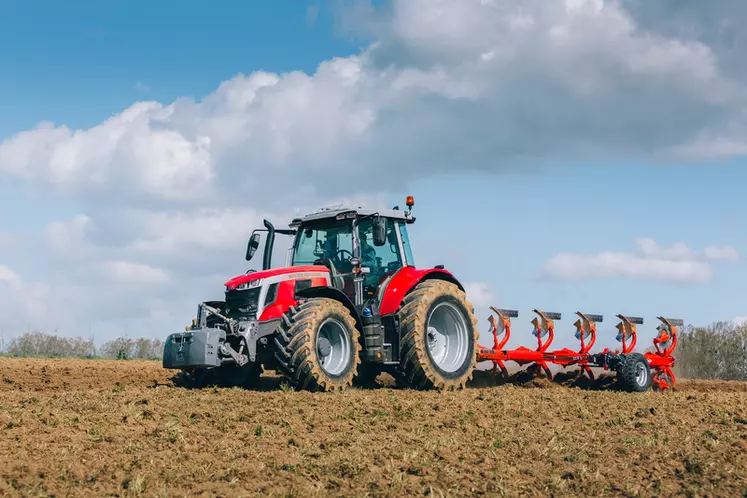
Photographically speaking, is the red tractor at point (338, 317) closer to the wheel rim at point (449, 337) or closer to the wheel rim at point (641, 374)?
the wheel rim at point (449, 337)

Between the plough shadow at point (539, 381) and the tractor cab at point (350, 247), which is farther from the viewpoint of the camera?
the plough shadow at point (539, 381)

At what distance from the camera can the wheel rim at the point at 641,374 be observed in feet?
42.0

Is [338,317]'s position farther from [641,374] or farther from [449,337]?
[641,374]

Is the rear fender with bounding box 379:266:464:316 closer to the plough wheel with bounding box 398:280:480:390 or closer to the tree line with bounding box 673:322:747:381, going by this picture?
the plough wheel with bounding box 398:280:480:390

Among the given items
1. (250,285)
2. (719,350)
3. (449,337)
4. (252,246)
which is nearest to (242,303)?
(250,285)

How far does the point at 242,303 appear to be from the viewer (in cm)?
1048

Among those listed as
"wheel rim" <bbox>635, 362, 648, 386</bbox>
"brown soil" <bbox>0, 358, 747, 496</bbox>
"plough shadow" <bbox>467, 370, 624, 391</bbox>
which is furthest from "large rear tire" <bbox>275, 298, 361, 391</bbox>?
"wheel rim" <bbox>635, 362, 648, 386</bbox>

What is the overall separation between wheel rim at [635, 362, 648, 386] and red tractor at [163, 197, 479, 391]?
10.1ft

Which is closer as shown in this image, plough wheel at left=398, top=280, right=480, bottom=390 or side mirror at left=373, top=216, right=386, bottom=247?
side mirror at left=373, top=216, right=386, bottom=247

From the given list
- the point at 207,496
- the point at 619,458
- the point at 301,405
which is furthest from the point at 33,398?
the point at 619,458

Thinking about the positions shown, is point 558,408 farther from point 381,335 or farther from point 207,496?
point 207,496

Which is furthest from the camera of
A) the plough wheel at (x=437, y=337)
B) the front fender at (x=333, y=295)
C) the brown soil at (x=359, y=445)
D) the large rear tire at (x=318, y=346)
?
the plough wheel at (x=437, y=337)

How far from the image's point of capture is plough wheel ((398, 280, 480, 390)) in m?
10.6

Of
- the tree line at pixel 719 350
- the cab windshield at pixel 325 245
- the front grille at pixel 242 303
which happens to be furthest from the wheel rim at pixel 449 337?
the tree line at pixel 719 350
